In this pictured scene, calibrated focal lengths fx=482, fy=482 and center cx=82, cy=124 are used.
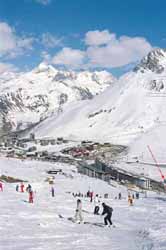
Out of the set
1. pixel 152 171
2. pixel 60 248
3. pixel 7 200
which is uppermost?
pixel 152 171

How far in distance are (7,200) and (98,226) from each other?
43.8 ft

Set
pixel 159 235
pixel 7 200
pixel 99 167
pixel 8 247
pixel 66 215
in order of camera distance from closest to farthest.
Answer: pixel 8 247 → pixel 159 235 → pixel 66 215 → pixel 7 200 → pixel 99 167

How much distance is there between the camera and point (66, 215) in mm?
33906

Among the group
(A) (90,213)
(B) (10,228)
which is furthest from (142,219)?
(B) (10,228)

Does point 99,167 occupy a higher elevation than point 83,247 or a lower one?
higher

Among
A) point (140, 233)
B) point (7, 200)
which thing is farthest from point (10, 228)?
point (7, 200)

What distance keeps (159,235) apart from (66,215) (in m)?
10.1

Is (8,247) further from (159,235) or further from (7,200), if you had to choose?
(7,200)

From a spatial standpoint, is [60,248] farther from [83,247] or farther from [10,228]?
[10,228]

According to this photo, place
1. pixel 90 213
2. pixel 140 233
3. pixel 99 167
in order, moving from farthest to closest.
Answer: pixel 99 167, pixel 90 213, pixel 140 233

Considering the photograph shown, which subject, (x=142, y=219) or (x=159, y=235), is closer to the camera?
(x=159, y=235)

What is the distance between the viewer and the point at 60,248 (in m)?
21.4

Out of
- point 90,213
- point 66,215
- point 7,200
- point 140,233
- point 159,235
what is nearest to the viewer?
point 159,235

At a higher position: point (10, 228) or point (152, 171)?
point (152, 171)
